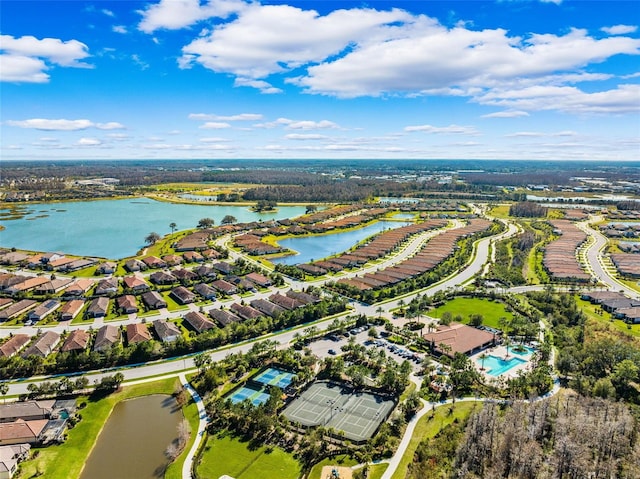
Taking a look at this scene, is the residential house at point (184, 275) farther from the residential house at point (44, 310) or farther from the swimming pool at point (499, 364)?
the swimming pool at point (499, 364)

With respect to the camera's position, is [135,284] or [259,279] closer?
[135,284]

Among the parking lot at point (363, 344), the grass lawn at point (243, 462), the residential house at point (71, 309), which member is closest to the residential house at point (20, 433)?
the grass lawn at point (243, 462)

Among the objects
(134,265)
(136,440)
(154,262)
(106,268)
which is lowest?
(136,440)

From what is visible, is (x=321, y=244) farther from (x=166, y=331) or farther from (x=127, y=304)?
(x=166, y=331)

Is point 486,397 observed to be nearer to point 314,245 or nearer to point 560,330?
point 560,330

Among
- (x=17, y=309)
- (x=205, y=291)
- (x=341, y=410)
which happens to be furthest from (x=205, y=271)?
(x=341, y=410)

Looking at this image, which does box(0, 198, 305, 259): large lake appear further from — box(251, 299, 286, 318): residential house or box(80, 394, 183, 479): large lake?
box(80, 394, 183, 479): large lake
